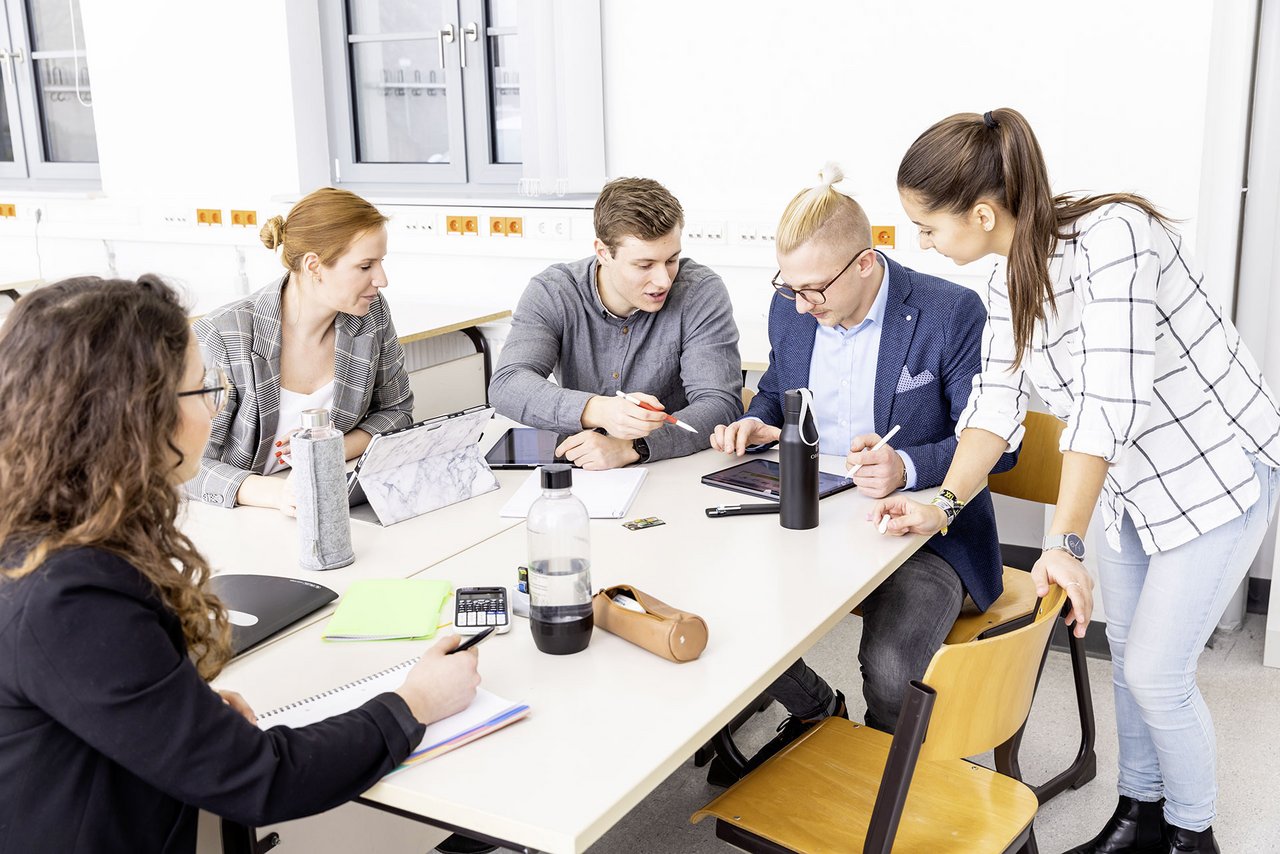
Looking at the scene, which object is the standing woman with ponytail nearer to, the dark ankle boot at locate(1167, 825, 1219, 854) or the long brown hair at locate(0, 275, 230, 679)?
the dark ankle boot at locate(1167, 825, 1219, 854)

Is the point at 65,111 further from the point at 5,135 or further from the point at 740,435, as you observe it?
the point at 740,435

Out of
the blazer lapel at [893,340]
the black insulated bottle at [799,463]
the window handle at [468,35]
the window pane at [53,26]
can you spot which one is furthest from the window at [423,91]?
the black insulated bottle at [799,463]

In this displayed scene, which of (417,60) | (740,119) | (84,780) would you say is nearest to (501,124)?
(417,60)

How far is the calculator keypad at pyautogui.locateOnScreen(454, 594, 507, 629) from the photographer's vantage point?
4.91 ft

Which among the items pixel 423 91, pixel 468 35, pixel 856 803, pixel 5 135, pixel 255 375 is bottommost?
pixel 856 803

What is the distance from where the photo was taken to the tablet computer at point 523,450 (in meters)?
2.25

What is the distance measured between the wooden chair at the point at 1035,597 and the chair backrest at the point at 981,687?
67cm

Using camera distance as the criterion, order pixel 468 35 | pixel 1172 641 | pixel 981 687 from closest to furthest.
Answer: pixel 981 687 → pixel 1172 641 → pixel 468 35

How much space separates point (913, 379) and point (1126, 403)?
2.19 feet

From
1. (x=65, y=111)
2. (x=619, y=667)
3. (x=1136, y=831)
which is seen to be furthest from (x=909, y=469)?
(x=65, y=111)

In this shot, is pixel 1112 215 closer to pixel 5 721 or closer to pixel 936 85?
pixel 5 721

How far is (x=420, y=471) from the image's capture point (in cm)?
201

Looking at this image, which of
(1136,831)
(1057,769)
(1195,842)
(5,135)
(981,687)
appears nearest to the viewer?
(981,687)

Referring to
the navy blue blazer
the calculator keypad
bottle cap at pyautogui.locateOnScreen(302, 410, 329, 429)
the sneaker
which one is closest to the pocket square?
the navy blue blazer
